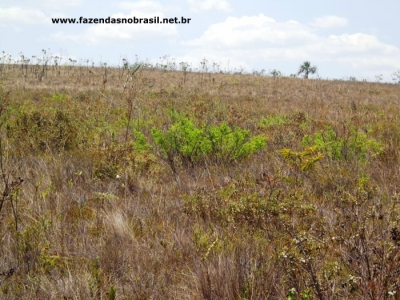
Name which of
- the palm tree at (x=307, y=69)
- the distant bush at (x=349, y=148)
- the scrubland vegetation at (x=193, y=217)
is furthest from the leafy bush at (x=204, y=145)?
the palm tree at (x=307, y=69)

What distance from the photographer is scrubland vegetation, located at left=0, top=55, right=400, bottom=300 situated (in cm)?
212

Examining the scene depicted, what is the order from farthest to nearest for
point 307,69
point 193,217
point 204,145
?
point 307,69 → point 204,145 → point 193,217

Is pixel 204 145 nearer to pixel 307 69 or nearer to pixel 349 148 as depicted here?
pixel 349 148

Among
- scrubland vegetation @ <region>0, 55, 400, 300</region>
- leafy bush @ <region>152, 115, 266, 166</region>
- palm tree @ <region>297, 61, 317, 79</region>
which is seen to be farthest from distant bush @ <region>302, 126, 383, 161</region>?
palm tree @ <region>297, 61, 317, 79</region>

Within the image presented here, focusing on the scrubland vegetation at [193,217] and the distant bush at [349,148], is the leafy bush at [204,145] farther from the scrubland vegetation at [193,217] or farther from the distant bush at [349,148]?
the distant bush at [349,148]

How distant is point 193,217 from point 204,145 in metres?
1.94

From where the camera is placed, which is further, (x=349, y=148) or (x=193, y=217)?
(x=349, y=148)

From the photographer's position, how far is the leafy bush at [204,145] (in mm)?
5062

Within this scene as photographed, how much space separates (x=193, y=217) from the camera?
3248 mm

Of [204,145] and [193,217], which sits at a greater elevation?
[204,145]

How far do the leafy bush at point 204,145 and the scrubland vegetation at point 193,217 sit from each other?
0.02 meters

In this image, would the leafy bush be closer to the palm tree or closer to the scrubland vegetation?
the scrubland vegetation

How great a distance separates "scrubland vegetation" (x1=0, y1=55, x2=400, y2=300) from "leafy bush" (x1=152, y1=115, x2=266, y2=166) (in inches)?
0.7

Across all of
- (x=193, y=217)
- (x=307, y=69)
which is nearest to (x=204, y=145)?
(x=193, y=217)
